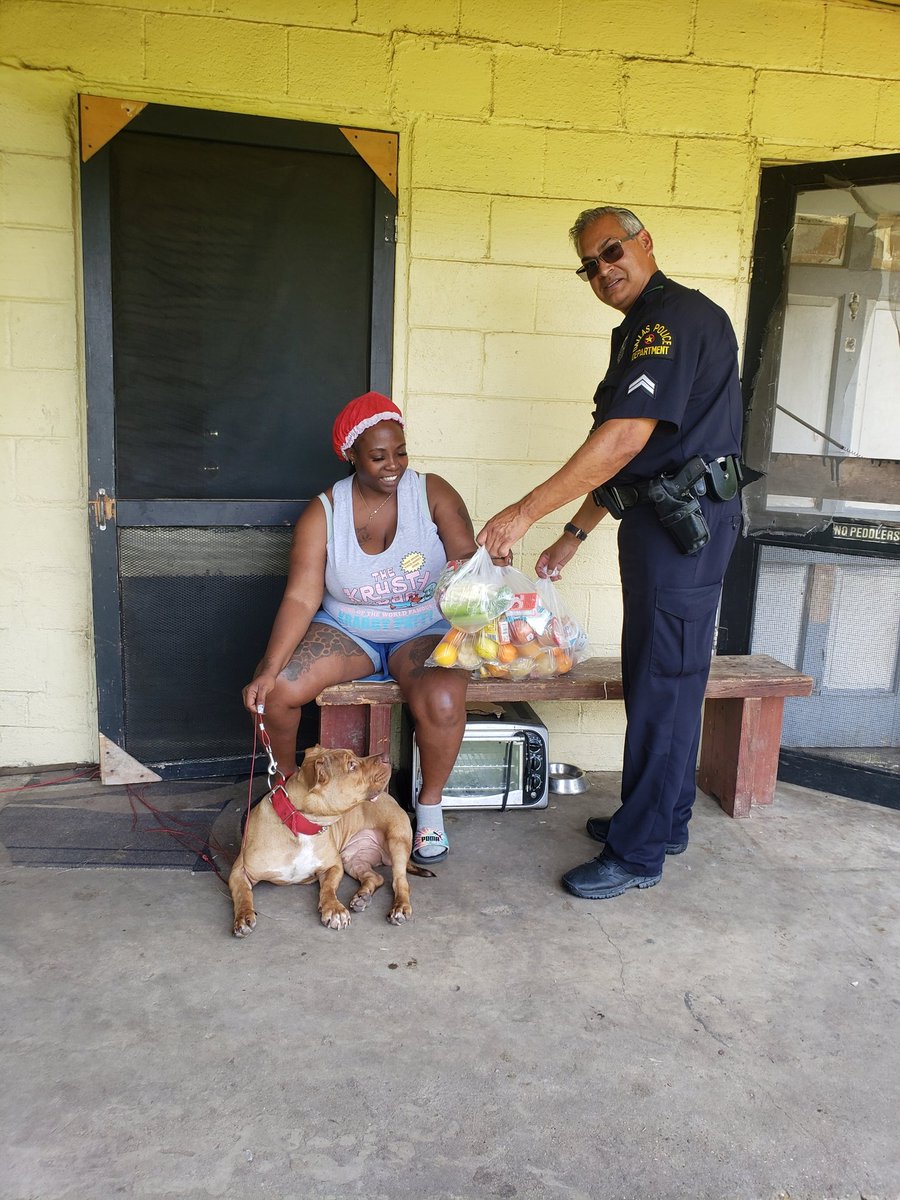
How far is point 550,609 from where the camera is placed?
3.37 m

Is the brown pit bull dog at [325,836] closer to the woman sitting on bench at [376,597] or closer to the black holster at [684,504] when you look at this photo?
the woman sitting on bench at [376,597]

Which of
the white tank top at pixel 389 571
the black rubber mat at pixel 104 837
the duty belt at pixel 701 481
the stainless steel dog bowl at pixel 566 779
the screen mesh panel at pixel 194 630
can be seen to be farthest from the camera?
the stainless steel dog bowl at pixel 566 779

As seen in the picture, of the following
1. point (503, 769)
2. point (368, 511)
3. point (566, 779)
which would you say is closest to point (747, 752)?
point (566, 779)

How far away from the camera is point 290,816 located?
9.05 feet

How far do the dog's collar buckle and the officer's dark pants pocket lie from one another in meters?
1.14

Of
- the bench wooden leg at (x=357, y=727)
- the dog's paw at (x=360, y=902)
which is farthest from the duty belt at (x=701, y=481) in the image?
the dog's paw at (x=360, y=902)

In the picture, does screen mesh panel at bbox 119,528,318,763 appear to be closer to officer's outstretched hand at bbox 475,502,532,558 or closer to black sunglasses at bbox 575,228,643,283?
officer's outstretched hand at bbox 475,502,532,558

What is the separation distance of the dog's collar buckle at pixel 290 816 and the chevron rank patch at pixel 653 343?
65.0 inches

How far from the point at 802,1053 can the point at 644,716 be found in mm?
1023

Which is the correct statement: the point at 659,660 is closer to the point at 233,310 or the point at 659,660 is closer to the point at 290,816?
the point at 290,816

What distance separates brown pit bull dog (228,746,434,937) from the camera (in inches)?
107

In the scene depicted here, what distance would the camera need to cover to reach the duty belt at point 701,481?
9.21 feet

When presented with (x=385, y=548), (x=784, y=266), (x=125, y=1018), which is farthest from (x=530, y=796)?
(x=784, y=266)

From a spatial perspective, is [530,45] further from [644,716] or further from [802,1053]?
[802,1053]
